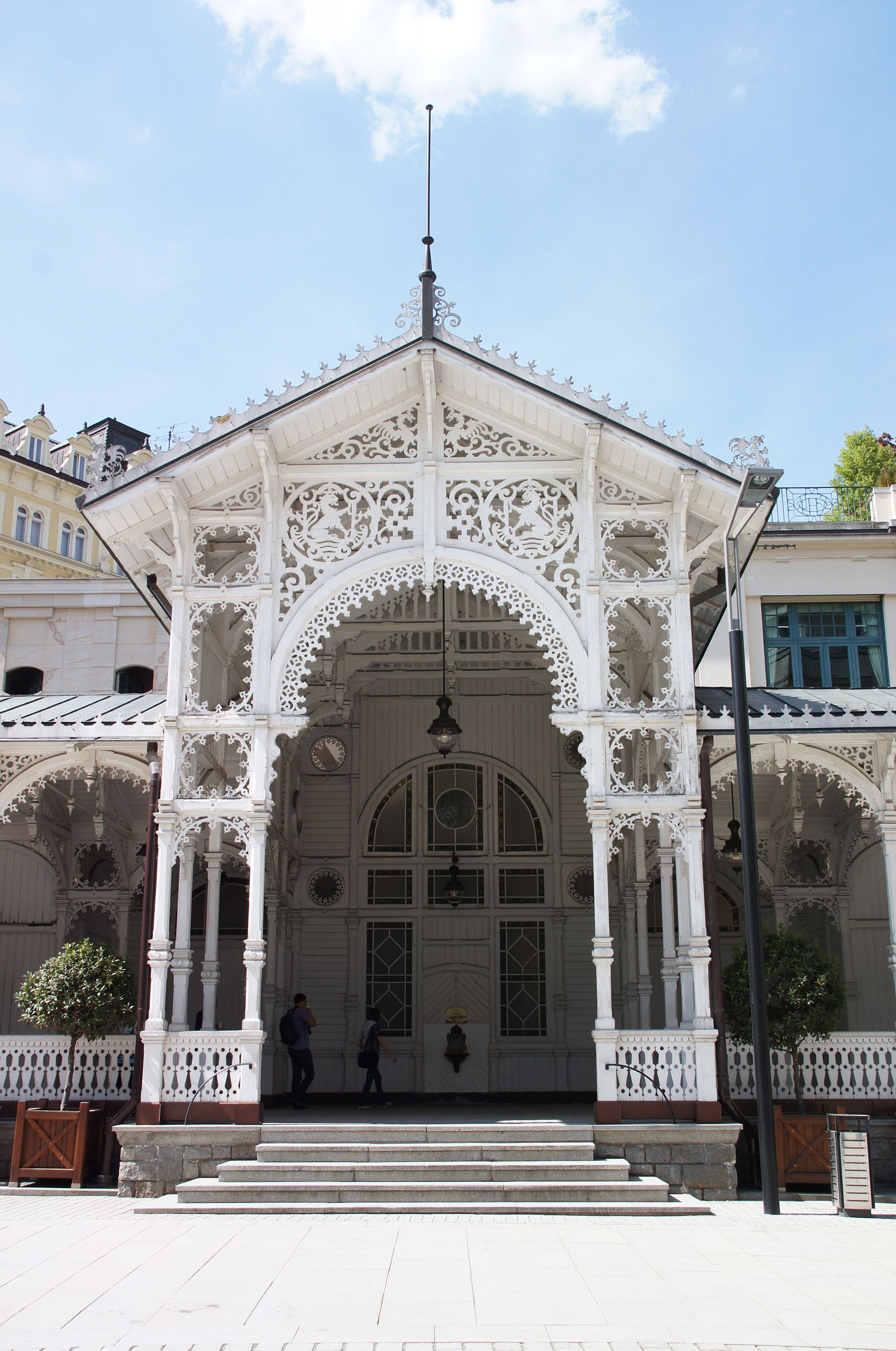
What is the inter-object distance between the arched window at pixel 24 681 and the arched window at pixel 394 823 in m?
6.99

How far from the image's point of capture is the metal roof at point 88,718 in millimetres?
12422

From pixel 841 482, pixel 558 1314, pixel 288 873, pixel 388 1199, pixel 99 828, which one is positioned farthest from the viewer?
pixel 841 482

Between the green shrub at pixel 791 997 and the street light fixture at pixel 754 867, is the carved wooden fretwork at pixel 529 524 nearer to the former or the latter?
the street light fixture at pixel 754 867

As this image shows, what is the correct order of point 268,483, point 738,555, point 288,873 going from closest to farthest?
point 738,555 < point 268,483 < point 288,873

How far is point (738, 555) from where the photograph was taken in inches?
450

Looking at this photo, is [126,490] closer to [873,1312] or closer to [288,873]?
[288,873]

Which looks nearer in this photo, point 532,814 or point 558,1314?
point 558,1314

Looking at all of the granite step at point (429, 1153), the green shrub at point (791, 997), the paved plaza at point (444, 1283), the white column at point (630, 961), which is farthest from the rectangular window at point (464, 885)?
the paved plaza at point (444, 1283)

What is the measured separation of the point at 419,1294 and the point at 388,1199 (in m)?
3.06

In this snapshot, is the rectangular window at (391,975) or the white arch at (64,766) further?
the rectangular window at (391,975)

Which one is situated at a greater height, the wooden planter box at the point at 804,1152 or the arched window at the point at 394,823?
the arched window at the point at 394,823

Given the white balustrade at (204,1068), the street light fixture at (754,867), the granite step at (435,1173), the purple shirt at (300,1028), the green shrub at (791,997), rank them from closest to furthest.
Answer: the street light fixture at (754,867) → the granite step at (435,1173) → the white balustrade at (204,1068) → the green shrub at (791,997) → the purple shirt at (300,1028)

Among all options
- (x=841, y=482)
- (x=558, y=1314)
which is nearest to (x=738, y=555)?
(x=558, y=1314)

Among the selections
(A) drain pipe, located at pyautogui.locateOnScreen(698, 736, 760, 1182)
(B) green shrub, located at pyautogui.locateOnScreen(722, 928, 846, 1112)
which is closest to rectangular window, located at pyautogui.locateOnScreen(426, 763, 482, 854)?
(A) drain pipe, located at pyautogui.locateOnScreen(698, 736, 760, 1182)
